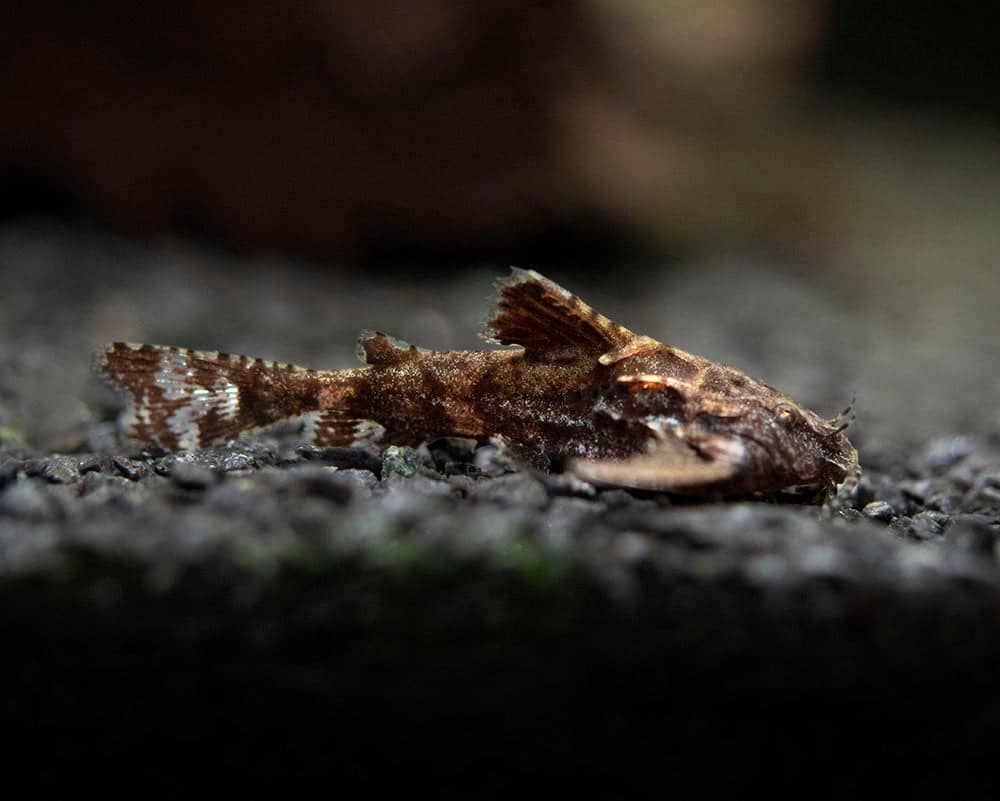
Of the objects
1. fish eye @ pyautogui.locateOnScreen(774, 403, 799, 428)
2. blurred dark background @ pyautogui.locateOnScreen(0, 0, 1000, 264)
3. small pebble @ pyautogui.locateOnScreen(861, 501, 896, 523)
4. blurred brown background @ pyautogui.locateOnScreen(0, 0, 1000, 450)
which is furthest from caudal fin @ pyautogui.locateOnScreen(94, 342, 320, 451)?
blurred dark background @ pyautogui.locateOnScreen(0, 0, 1000, 264)

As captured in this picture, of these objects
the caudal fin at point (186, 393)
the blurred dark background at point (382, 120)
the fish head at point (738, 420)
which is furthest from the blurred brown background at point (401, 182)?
the fish head at point (738, 420)

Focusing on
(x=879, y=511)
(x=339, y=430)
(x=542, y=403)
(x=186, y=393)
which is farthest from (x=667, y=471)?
(x=186, y=393)

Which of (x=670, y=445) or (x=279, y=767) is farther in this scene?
(x=670, y=445)

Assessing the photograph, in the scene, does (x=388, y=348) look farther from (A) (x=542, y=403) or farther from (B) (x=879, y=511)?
(B) (x=879, y=511)

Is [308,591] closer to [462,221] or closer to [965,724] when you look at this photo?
[965,724]

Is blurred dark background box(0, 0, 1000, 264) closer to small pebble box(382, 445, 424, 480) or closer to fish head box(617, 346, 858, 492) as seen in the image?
small pebble box(382, 445, 424, 480)

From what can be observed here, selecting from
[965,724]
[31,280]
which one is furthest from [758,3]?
[965,724]

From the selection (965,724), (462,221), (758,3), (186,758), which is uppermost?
(758,3)
